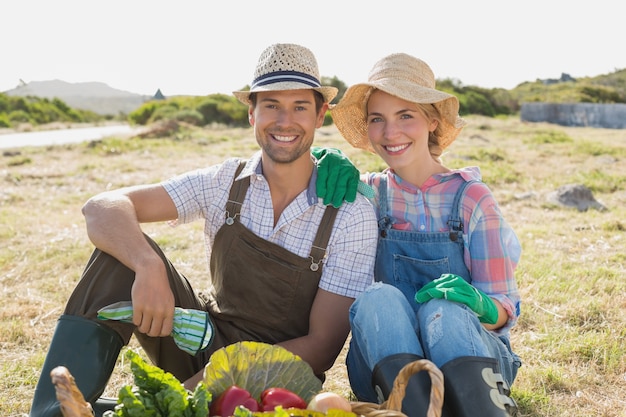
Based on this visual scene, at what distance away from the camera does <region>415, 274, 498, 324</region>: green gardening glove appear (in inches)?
90.8

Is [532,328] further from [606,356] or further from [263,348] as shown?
[263,348]

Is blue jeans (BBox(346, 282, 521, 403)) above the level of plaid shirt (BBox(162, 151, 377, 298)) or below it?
below

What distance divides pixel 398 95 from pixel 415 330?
3.20ft

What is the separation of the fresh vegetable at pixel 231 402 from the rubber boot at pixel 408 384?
0.52 metres

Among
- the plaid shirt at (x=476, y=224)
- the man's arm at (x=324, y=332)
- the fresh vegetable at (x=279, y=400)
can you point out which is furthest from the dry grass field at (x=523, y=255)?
the fresh vegetable at (x=279, y=400)

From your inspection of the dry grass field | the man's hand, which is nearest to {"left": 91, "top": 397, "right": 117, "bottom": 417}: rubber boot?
the man's hand

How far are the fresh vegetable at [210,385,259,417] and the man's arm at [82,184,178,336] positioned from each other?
2.07 feet

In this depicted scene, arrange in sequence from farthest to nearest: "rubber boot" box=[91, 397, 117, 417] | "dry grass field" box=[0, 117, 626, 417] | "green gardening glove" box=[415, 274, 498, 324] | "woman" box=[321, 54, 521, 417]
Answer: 1. "dry grass field" box=[0, 117, 626, 417]
2. "rubber boot" box=[91, 397, 117, 417]
3. "green gardening glove" box=[415, 274, 498, 324]
4. "woman" box=[321, 54, 521, 417]

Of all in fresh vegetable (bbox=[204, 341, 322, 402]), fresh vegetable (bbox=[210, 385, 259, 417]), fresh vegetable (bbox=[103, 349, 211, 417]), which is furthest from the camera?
fresh vegetable (bbox=[204, 341, 322, 402])

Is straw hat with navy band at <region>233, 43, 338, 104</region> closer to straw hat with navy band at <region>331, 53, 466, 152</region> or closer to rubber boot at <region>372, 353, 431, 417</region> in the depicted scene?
straw hat with navy band at <region>331, 53, 466, 152</region>

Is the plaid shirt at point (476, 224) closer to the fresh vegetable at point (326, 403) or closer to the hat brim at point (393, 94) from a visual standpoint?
the hat brim at point (393, 94)

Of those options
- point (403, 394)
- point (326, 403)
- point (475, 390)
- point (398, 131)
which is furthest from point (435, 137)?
point (326, 403)

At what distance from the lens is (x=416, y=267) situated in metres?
2.72

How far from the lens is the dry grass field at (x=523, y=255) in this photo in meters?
3.19
